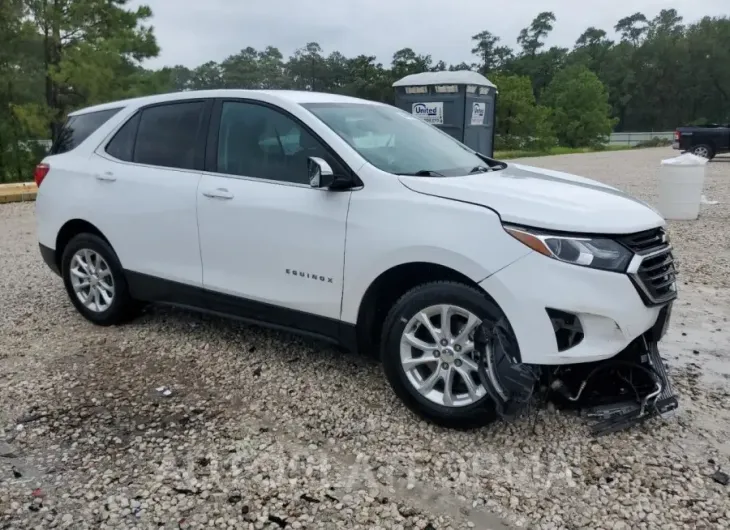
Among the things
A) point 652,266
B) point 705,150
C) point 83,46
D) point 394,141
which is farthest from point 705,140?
point 652,266

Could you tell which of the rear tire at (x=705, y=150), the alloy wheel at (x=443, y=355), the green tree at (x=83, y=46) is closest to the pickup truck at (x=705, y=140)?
the rear tire at (x=705, y=150)

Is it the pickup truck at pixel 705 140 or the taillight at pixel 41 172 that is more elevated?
the pickup truck at pixel 705 140

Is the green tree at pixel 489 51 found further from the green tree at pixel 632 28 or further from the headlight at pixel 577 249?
the headlight at pixel 577 249

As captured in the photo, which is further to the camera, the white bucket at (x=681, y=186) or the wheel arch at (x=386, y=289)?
the white bucket at (x=681, y=186)

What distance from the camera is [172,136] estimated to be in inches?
177

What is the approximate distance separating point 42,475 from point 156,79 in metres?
Result: 18.6

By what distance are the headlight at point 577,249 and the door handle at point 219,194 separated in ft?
6.20

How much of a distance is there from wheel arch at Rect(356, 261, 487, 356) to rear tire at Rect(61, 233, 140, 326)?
7.08ft

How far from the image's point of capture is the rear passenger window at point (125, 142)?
4730mm

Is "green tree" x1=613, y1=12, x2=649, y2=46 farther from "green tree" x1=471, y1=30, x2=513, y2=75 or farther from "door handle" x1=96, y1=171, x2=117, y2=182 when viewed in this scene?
"door handle" x1=96, y1=171, x2=117, y2=182

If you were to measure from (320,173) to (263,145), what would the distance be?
70cm

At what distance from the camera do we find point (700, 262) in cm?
710

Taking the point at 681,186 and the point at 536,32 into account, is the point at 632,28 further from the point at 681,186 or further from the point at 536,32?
the point at 681,186

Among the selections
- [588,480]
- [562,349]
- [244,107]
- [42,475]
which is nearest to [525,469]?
Answer: [588,480]
